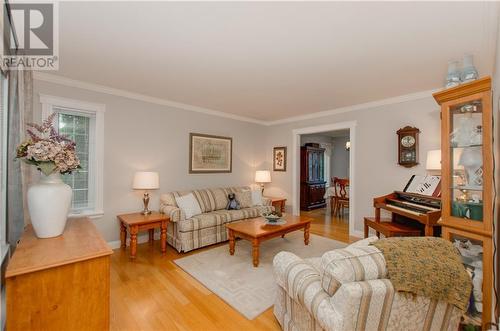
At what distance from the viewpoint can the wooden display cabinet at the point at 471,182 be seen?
174 centimetres

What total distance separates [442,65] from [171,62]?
3.06m

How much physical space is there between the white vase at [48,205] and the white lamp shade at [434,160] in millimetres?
4111

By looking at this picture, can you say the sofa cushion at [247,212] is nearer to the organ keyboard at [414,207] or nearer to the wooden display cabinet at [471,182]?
the organ keyboard at [414,207]

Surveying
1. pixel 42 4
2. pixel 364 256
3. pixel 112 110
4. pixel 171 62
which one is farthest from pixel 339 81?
pixel 112 110

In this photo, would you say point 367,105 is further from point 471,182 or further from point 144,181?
point 144,181

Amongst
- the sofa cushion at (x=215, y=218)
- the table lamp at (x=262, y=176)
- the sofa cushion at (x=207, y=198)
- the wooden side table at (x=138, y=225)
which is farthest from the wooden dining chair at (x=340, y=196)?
the wooden side table at (x=138, y=225)

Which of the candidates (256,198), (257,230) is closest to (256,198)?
(256,198)

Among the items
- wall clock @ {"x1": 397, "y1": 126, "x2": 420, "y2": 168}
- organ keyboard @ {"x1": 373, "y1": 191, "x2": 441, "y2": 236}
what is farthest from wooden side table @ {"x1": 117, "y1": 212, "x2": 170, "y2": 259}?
wall clock @ {"x1": 397, "y1": 126, "x2": 420, "y2": 168}

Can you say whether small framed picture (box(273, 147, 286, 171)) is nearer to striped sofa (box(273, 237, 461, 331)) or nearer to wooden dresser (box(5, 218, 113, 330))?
striped sofa (box(273, 237, 461, 331))

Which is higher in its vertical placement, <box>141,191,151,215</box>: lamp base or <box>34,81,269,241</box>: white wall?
<box>34,81,269,241</box>: white wall

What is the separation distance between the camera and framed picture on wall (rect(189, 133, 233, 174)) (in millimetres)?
4492

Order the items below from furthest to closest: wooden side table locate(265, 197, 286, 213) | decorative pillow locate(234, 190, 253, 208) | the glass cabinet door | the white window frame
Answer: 1. wooden side table locate(265, 197, 286, 213)
2. decorative pillow locate(234, 190, 253, 208)
3. the white window frame
4. the glass cabinet door

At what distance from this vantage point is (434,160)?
3.15m

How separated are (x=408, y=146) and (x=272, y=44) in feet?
9.24
